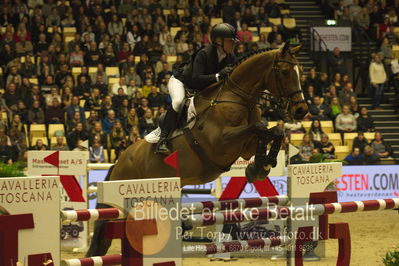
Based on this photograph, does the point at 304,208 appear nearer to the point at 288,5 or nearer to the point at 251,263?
the point at 251,263

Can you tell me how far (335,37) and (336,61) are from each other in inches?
50.2

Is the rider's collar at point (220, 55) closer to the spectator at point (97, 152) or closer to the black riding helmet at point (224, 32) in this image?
the black riding helmet at point (224, 32)

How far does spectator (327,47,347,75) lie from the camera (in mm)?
20500

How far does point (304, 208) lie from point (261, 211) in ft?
1.33

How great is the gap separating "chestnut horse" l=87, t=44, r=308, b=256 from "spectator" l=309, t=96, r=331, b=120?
35.3 ft

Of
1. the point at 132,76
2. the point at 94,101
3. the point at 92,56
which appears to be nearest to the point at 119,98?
the point at 94,101

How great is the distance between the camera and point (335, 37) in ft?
70.6

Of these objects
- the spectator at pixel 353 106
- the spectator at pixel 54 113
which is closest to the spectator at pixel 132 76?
the spectator at pixel 54 113

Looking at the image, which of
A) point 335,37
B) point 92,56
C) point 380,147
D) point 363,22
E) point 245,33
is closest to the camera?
point 380,147

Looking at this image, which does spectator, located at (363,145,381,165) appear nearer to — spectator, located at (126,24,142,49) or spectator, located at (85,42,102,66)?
spectator, located at (126,24,142,49)

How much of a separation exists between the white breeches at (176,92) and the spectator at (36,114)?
8982 mm

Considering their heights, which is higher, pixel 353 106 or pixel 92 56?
pixel 92 56

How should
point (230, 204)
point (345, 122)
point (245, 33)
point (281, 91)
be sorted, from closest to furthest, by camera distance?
point (230, 204) → point (281, 91) → point (345, 122) → point (245, 33)

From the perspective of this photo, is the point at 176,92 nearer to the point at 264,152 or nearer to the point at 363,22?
the point at 264,152
